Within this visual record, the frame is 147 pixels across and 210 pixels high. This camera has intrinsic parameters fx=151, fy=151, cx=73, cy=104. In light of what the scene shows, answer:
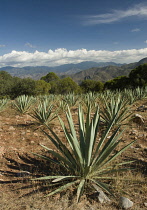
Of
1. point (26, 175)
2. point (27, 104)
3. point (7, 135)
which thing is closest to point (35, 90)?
point (27, 104)

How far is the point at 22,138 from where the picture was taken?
374 centimetres

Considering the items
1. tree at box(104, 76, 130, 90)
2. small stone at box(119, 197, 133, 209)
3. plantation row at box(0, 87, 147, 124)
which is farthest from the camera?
tree at box(104, 76, 130, 90)

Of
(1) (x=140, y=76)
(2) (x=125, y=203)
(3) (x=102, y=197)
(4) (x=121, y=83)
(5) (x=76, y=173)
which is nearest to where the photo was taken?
(2) (x=125, y=203)

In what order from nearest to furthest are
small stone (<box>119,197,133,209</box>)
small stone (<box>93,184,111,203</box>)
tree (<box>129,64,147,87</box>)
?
small stone (<box>119,197,133,209</box>), small stone (<box>93,184,111,203</box>), tree (<box>129,64,147,87</box>)

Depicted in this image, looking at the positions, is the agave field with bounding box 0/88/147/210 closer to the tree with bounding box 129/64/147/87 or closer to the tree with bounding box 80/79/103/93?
the tree with bounding box 129/64/147/87

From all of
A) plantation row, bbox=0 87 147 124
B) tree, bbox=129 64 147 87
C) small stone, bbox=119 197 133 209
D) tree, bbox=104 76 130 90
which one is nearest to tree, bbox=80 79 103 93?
tree, bbox=104 76 130 90

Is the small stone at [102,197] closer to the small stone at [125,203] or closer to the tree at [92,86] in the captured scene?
the small stone at [125,203]

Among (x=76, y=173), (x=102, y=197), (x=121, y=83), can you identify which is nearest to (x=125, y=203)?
(x=102, y=197)

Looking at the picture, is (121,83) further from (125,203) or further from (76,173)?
(125,203)

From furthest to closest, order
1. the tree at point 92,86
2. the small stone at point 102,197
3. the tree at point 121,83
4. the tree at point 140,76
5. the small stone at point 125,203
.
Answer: the tree at point 92,86 → the tree at point 121,83 → the tree at point 140,76 → the small stone at point 102,197 → the small stone at point 125,203

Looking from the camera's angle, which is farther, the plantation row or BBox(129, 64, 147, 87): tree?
BBox(129, 64, 147, 87): tree

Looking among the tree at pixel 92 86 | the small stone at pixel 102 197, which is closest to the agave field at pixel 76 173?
the small stone at pixel 102 197

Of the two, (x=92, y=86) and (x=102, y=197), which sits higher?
(x=92, y=86)

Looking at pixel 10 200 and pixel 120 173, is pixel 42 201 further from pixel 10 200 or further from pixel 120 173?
pixel 120 173
